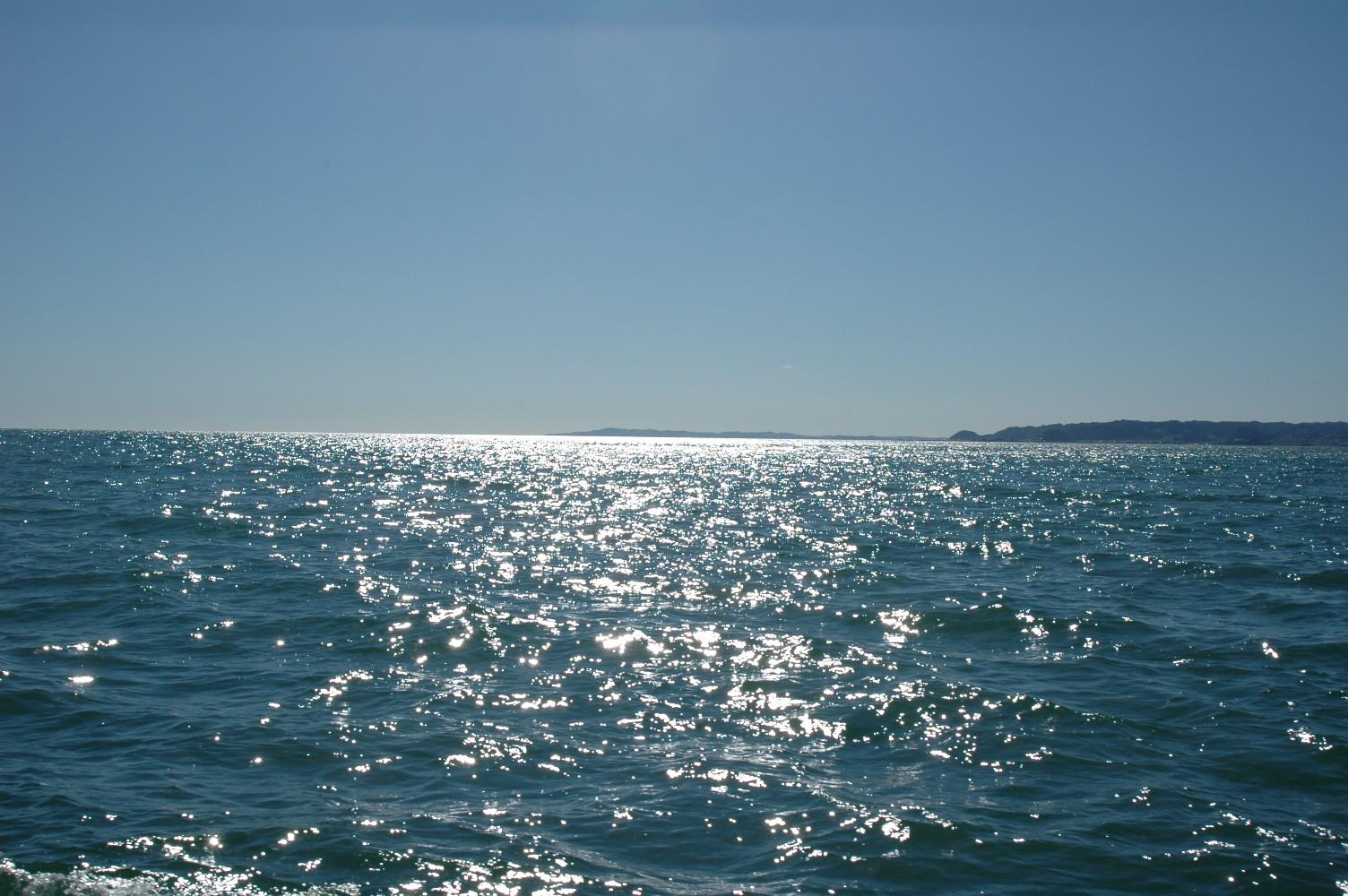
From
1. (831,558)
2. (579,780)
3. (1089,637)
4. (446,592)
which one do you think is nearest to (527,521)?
(831,558)

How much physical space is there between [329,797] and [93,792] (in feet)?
7.24

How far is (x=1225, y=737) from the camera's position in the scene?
1123 cm

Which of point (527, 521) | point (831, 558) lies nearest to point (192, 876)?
point (831, 558)

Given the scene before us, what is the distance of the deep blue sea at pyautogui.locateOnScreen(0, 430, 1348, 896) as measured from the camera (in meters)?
7.81

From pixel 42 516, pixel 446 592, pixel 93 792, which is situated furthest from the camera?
pixel 42 516

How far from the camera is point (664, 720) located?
11609 mm

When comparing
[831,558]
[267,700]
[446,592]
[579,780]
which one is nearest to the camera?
[579,780]

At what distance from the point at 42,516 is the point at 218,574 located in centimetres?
1597

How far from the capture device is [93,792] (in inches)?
350

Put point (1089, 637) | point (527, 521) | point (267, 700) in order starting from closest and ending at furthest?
point (267, 700), point (1089, 637), point (527, 521)

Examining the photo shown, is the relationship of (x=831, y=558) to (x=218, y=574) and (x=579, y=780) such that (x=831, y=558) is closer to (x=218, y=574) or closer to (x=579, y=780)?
(x=218, y=574)

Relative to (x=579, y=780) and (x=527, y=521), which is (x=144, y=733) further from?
(x=527, y=521)

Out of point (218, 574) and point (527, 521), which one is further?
point (527, 521)

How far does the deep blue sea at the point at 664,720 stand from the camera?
7.81m
